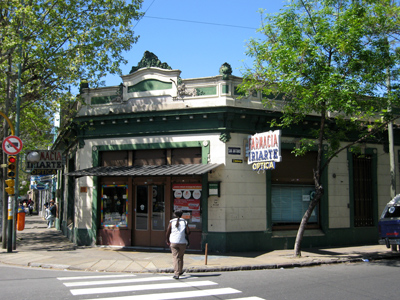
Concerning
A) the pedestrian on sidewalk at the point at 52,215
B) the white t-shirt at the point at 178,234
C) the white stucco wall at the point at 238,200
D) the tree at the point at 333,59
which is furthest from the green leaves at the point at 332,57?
the pedestrian on sidewalk at the point at 52,215

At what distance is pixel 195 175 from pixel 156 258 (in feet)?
10.7

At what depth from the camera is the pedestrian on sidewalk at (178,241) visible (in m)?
9.71

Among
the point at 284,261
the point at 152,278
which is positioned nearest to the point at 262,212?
the point at 284,261

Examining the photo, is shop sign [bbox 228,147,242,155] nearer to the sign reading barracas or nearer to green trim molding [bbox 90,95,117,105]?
the sign reading barracas

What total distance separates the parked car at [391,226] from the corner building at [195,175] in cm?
255

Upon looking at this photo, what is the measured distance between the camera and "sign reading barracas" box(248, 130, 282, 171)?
1240 centimetres

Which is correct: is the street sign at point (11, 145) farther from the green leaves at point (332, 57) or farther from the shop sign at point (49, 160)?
the green leaves at point (332, 57)

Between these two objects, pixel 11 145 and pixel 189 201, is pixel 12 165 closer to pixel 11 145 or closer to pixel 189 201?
pixel 11 145

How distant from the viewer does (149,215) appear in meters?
15.1

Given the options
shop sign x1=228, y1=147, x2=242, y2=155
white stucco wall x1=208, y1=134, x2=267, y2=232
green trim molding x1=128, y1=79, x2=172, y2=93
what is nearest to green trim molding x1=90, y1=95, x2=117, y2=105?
green trim molding x1=128, y1=79, x2=172, y2=93

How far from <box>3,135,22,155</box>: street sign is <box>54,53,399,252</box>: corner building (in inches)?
90.9

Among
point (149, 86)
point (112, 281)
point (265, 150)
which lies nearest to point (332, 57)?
point (265, 150)

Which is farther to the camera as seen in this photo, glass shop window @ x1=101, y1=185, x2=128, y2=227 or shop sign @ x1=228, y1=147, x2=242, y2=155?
glass shop window @ x1=101, y1=185, x2=128, y2=227

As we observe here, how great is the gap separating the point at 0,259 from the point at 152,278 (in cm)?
618
